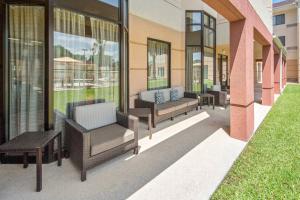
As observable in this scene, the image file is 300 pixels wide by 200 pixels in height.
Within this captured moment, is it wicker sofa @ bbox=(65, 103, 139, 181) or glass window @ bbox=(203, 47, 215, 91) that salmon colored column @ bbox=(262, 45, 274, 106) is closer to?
glass window @ bbox=(203, 47, 215, 91)

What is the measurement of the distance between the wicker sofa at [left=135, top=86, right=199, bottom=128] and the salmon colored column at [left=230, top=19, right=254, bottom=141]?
6.35 feet

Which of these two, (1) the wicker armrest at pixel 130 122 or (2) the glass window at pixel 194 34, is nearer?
(1) the wicker armrest at pixel 130 122

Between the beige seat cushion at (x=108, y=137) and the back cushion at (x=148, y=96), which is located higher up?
the back cushion at (x=148, y=96)

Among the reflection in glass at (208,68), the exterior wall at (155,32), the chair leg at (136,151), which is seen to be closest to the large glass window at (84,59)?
the chair leg at (136,151)

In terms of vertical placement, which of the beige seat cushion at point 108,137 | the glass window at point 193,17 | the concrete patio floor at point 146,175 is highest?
the glass window at point 193,17

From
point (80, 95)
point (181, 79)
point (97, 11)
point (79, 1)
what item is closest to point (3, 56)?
point (80, 95)

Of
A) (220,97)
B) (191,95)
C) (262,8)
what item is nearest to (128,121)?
(191,95)

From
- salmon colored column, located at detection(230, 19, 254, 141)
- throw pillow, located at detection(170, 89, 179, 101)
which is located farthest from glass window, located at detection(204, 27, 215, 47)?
salmon colored column, located at detection(230, 19, 254, 141)

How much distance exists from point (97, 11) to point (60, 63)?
1370 millimetres

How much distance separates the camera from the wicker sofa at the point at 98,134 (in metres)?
3.02

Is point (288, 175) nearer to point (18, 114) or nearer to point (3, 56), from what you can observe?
point (18, 114)

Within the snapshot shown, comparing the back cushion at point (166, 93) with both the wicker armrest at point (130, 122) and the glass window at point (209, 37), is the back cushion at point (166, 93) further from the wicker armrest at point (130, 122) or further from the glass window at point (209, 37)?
the glass window at point (209, 37)

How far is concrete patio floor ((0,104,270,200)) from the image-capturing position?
264cm

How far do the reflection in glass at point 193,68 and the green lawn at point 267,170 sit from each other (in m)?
4.78
